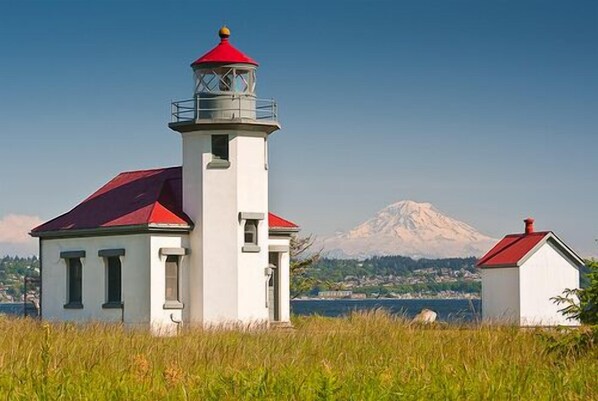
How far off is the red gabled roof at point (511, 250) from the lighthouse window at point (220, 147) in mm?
8574

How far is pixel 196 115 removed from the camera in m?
32.5

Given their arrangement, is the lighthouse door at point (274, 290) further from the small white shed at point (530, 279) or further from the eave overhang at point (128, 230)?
A: the small white shed at point (530, 279)

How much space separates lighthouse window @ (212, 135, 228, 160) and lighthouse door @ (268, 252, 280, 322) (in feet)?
12.6

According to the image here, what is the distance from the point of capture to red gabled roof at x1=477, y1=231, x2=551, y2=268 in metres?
34.2

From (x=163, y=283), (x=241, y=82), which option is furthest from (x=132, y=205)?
(x=241, y=82)

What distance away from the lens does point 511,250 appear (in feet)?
115

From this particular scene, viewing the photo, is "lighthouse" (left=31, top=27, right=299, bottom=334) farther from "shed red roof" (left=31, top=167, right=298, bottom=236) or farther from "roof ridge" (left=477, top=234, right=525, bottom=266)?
"roof ridge" (left=477, top=234, right=525, bottom=266)

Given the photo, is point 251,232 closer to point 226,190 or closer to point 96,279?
point 226,190

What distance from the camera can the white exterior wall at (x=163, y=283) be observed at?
31.6 metres

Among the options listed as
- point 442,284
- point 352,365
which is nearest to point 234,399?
point 352,365

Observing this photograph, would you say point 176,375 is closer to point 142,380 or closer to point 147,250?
point 142,380

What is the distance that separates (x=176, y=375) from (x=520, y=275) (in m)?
20.4

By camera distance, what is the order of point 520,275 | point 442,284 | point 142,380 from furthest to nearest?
point 442,284 → point 520,275 → point 142,380

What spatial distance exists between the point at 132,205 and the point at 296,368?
59.3ft
